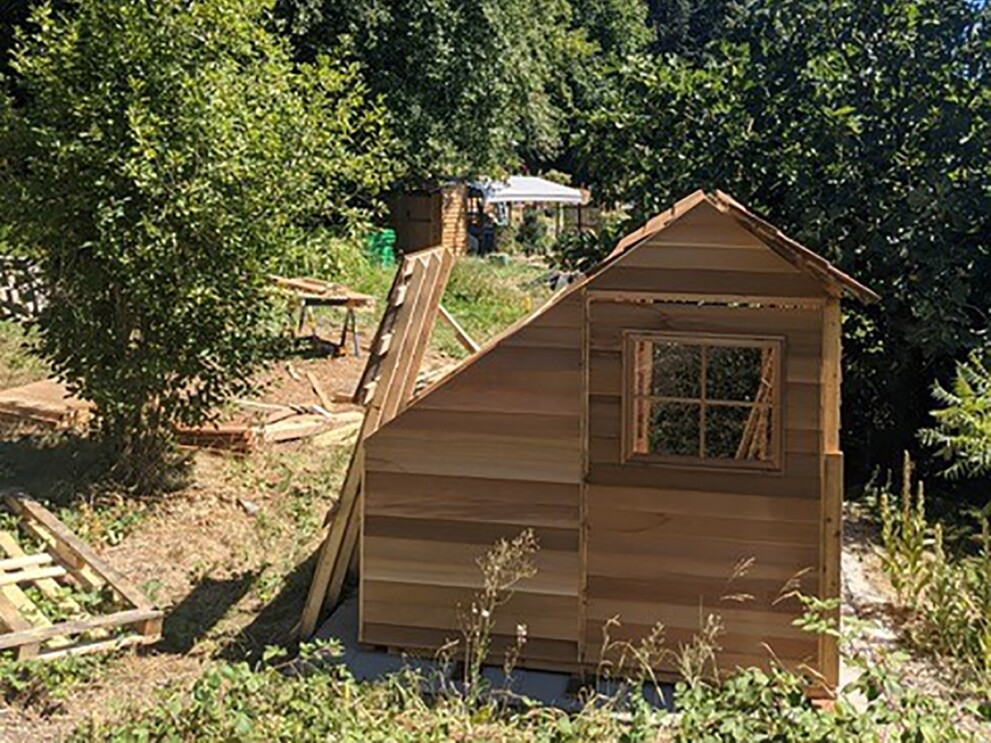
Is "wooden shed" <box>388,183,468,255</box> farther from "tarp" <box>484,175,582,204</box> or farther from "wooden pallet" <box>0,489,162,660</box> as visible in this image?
"wooden pallet" <box>0,489,162,660</box>

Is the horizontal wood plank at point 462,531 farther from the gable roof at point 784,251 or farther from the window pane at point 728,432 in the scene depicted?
the window pane at point 728,432

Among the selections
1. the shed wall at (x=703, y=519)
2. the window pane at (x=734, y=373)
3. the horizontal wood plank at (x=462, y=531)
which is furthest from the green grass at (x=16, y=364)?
the shed wall at (x=703, y=519)

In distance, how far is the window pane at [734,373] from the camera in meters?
7.99

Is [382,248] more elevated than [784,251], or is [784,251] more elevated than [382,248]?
[382,248]

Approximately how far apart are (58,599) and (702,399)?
3.98m

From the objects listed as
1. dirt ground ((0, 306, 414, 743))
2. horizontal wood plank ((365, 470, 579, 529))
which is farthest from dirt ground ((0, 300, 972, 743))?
horizontal wood plank ((365, 470, 579, 529))

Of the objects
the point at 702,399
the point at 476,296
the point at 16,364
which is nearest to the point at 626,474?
the point at 702,399

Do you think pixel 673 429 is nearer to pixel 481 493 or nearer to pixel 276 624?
pixel 481 493

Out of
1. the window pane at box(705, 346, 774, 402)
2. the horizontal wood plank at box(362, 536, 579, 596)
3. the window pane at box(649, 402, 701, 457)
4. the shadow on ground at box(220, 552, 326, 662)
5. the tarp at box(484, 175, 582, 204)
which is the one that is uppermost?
the tarp at box(484, 175, 582, 204)

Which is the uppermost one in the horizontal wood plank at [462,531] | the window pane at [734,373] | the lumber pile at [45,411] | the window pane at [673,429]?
the window pane at [734,373]

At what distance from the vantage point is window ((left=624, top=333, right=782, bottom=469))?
5613 millimetres

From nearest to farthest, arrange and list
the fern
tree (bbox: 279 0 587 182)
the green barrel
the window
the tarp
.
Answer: the window < the fern < tree (bbox: 279 0 587 182) < the green barrel < the tarp

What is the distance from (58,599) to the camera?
22.4 ft

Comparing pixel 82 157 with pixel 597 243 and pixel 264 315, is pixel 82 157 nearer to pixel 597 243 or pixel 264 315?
pixel 264 315
